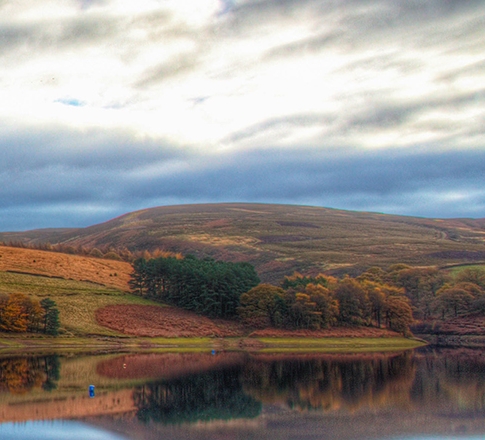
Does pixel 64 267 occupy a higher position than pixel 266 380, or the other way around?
pixel 64 267

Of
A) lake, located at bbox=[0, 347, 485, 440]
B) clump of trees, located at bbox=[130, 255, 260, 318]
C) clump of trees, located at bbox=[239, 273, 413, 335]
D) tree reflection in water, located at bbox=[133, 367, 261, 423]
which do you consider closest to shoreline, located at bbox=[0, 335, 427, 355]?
clump of trees, located at bbox=[239, 273, 413, 335]

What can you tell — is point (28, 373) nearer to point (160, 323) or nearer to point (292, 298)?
point (160, 323)

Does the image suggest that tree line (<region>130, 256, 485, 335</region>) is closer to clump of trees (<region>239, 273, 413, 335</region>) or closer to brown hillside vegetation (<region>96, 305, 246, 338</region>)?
clump of trees (<region>239, 273, 413, 335</region>)

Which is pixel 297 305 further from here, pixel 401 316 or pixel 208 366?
pixel 208 366

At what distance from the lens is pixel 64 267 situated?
143125mm

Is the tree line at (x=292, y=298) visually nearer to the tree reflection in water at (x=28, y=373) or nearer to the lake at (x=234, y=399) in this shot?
the lake at (x=234, y=399)

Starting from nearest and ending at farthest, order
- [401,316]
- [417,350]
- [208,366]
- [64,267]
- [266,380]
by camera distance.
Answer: [266,380]
[208,366]
[417,350]
[401,316]
[64,267]

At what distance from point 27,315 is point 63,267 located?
43227 millimetres

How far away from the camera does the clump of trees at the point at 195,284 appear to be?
4882 inches

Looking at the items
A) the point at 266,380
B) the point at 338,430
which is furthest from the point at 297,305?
the point at 338,430

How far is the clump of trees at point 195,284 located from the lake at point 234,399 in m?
41.9

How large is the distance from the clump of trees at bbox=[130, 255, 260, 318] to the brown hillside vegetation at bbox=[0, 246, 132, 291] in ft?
20.7

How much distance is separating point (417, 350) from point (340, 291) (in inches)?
828

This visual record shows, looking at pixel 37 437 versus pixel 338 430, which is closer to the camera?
pixel 37 437
